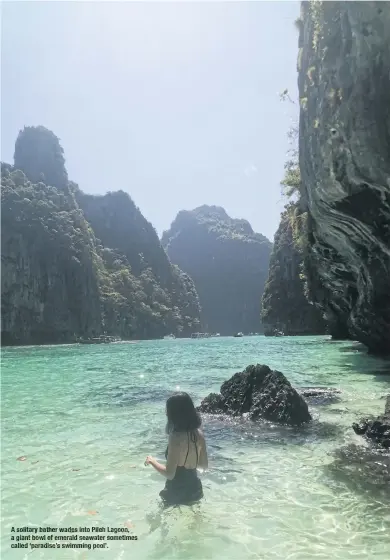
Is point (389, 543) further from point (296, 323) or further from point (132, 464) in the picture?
point (296, 323)

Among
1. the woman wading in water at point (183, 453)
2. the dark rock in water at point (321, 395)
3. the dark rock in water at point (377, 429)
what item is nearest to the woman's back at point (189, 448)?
the woman wading in water at point (183, 453)

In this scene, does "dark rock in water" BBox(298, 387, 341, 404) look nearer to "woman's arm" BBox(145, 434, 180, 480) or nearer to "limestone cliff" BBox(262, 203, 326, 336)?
"woman's arm" BBox(145, 434, 180, 480)

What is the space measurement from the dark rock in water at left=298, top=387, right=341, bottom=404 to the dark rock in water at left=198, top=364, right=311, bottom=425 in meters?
1.69

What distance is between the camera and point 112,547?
443cm

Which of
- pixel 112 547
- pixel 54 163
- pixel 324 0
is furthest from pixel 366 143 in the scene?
pixel 54 163

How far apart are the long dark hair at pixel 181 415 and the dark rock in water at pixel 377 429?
4.15 meters

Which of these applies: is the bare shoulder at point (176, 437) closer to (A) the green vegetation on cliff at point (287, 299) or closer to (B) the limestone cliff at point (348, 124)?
(B) the limestone cliff at point (348, 124)

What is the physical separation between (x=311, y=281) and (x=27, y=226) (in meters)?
90.9

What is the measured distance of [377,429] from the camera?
7.50 m

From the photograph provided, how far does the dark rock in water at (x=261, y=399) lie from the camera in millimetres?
9508

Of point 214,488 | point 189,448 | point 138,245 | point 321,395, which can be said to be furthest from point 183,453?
point 138,245

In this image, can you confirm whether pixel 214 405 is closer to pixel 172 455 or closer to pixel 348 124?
pixel 172 455

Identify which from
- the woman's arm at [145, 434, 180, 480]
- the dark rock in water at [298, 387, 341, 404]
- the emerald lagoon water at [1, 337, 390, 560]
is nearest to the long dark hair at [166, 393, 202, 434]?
the woman's arm at [145, 434, 180, 480]

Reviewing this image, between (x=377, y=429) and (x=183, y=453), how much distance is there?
4.38 m
